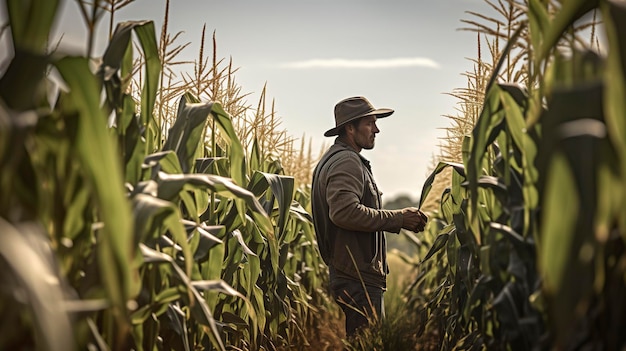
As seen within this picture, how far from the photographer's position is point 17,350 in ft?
4.92

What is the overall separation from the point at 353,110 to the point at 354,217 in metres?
0.67

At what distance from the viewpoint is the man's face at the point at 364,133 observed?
13.4ft

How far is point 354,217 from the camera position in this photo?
12.4 feet

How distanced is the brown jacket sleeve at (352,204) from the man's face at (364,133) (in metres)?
0.18

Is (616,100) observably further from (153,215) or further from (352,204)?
(352,204)

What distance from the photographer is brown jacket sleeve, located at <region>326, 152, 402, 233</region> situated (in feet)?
12.4

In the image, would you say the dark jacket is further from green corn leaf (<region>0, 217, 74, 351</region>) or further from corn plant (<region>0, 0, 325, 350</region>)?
green corn leaf (<region>0, 217, 74, 351</region>)

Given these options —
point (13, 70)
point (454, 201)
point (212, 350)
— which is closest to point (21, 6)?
point (13, 70)

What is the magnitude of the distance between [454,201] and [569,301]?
6.25 feet

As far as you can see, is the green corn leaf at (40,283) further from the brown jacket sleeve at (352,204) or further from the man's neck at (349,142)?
the man's neck at (349,142)

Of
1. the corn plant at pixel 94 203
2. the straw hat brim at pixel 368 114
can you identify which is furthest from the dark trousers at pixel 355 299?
the corn plant at pixel 94 203

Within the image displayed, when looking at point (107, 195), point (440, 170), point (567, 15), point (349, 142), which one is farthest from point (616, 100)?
point (349, 142)

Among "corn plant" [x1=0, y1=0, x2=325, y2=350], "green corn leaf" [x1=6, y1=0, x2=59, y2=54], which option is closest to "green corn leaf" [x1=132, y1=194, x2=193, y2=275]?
"corn plant" [x1=0, y1=0, x2=325, y2=350]

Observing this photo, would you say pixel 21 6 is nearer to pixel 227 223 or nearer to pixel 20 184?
pixel 20 184
